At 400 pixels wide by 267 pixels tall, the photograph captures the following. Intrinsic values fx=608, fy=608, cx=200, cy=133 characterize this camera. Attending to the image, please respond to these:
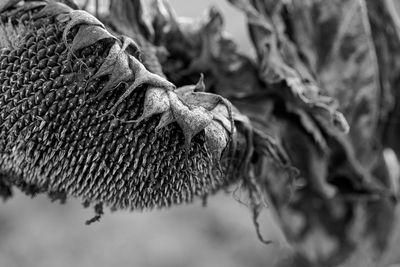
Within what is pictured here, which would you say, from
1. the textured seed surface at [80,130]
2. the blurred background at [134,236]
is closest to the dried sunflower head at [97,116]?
the textured seed surface at [80,130]

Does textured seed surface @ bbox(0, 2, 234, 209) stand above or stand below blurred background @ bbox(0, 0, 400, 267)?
above

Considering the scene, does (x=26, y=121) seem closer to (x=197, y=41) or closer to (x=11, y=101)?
(x=11, y=101)

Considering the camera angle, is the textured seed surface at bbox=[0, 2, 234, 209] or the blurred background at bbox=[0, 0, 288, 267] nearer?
the textured seed surface at bbox=[0, 2, 234, 209]

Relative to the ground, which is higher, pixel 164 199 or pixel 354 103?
pixel 164 199

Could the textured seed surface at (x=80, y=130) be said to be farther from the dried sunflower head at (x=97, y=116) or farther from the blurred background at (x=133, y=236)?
the blurred background at (x=133, y=236)

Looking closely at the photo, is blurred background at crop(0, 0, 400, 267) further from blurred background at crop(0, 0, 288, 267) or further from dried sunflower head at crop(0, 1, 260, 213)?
dried sunflower head at crop(0, 1, 260, 213)

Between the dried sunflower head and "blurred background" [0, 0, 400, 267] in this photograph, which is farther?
"blurred background" [0, 0, 400, 267]

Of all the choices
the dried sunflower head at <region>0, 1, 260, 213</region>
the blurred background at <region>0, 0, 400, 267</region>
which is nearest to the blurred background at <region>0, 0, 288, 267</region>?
the blurred background at <region>0, 0, 400, 267</region>

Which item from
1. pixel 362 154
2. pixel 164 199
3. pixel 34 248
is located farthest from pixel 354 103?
pixel 34 248

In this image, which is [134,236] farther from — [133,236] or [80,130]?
[80,130]

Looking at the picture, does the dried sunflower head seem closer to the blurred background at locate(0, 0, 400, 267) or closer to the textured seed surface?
the textured seed surface

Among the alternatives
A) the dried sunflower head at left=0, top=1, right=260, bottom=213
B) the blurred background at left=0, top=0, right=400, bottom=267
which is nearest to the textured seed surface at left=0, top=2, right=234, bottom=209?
the dried sunflower head at left=0, top=1, right=260, bottom=213
